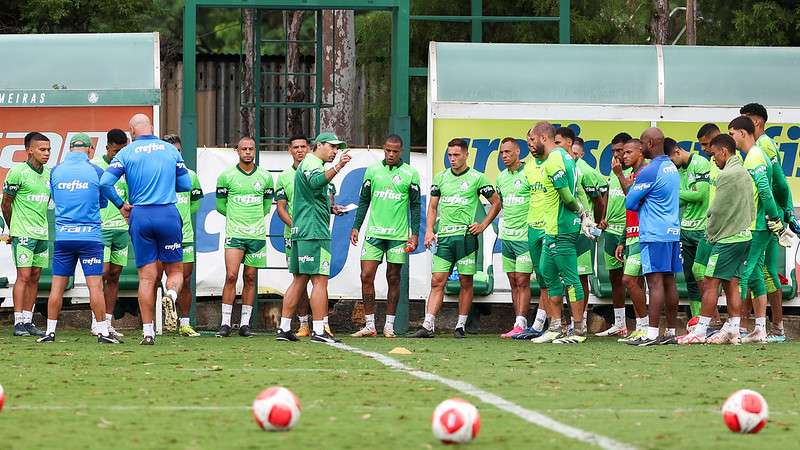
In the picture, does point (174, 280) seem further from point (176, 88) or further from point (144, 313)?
point (176, 88)

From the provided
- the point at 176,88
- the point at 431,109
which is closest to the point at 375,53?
the point at 176,88

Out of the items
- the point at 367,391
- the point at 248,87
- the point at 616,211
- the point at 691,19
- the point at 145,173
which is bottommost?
the point at 367,391

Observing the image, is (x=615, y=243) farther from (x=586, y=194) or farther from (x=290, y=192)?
(x=290, y=192)

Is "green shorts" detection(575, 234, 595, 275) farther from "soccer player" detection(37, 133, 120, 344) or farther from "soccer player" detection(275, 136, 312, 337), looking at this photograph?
"soccer player" detection(37, 133, 120, 344)

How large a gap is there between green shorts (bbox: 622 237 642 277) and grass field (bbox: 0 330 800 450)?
35.4 inches

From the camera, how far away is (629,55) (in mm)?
17125

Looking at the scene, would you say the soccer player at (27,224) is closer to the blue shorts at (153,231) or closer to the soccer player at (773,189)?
the blue shorts at (153,231)

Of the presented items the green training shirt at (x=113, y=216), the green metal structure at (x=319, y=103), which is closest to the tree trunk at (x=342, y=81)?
the green metal structure at (x=319, y=103)

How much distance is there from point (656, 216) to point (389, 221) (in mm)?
3000

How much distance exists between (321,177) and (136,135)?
176cm

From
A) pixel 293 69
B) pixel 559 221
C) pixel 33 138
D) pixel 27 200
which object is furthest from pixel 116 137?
pixel 293 69

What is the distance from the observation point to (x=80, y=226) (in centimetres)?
1367

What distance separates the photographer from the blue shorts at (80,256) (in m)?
13.7

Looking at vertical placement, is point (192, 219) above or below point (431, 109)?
below
